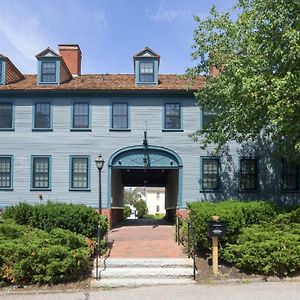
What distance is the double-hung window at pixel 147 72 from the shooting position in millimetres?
24078

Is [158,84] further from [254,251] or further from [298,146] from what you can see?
[254,251]

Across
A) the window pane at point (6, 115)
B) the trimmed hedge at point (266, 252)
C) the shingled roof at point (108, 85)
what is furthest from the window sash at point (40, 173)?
the trimmed hedge at point (266, 252)

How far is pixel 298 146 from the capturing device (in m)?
14.4

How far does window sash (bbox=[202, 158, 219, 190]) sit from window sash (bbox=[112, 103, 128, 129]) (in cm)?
456

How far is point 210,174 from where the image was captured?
930 inches

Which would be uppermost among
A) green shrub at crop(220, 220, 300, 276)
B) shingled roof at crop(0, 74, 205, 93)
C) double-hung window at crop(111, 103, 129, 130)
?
shingled roof at crop(0, 74, 205, 93)

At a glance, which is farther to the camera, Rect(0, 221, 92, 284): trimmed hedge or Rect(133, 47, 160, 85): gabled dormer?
Rect(133, 47, 160, 85): gabled dormer

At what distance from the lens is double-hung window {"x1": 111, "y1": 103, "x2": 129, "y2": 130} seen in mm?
23656

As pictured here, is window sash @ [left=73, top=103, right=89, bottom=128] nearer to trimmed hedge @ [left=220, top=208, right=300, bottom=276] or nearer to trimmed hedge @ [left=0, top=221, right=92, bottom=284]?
trimmed hedge @ [left=0, top=221, right=92, bottom=284]

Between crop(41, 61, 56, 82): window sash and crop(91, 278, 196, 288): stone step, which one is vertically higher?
crop(41, 61, 56, 82): window sash

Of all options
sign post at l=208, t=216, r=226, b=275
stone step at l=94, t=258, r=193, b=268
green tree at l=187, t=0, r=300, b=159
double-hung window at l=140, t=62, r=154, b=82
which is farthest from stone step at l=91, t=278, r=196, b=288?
double-hung window at l=140, t=62, r=154, b=82

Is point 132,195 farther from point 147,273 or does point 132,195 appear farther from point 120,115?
point 147,273

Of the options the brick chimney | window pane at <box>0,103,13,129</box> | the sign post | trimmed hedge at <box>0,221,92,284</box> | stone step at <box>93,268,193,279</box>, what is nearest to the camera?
trimmed hedge at <box>0,221,92,284</box>

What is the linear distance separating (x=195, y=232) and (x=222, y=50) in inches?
307
